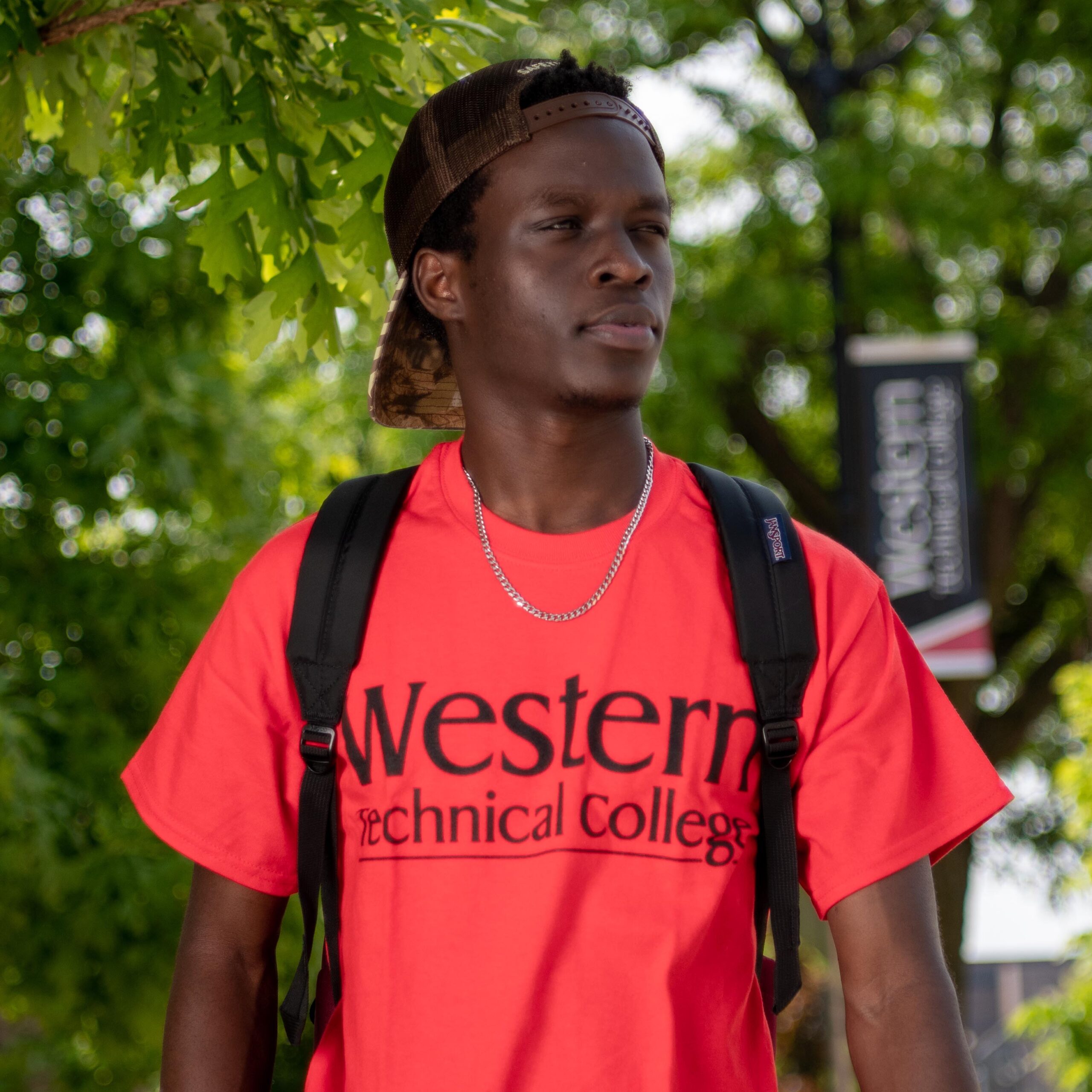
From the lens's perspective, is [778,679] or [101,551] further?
[101,551]

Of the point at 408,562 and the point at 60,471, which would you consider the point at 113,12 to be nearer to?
the point at 408,562

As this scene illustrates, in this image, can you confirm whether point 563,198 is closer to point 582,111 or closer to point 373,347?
point 582,111

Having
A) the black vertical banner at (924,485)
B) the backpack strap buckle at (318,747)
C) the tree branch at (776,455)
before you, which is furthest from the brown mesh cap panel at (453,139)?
the tree branch at (776,455)

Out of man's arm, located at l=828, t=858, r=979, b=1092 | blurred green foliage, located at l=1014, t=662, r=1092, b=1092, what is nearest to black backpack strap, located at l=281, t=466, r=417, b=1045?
man's arm, located at l=828, t=858, r=979, b=1092

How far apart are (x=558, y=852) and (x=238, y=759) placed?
486mm

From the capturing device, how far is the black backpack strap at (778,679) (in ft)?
6.51

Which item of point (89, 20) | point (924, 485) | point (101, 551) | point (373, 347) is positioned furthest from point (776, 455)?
point (89, 20)

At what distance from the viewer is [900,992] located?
192 cm

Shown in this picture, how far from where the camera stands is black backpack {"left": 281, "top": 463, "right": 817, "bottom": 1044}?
2000mm

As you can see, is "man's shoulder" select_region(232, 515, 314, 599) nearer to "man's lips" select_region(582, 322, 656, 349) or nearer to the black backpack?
the black backpack

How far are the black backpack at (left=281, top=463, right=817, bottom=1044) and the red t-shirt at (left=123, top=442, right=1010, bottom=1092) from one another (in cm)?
3

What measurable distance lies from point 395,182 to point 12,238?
489cm

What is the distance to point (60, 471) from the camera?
651 cm

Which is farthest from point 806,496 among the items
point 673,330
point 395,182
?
point 395,182
